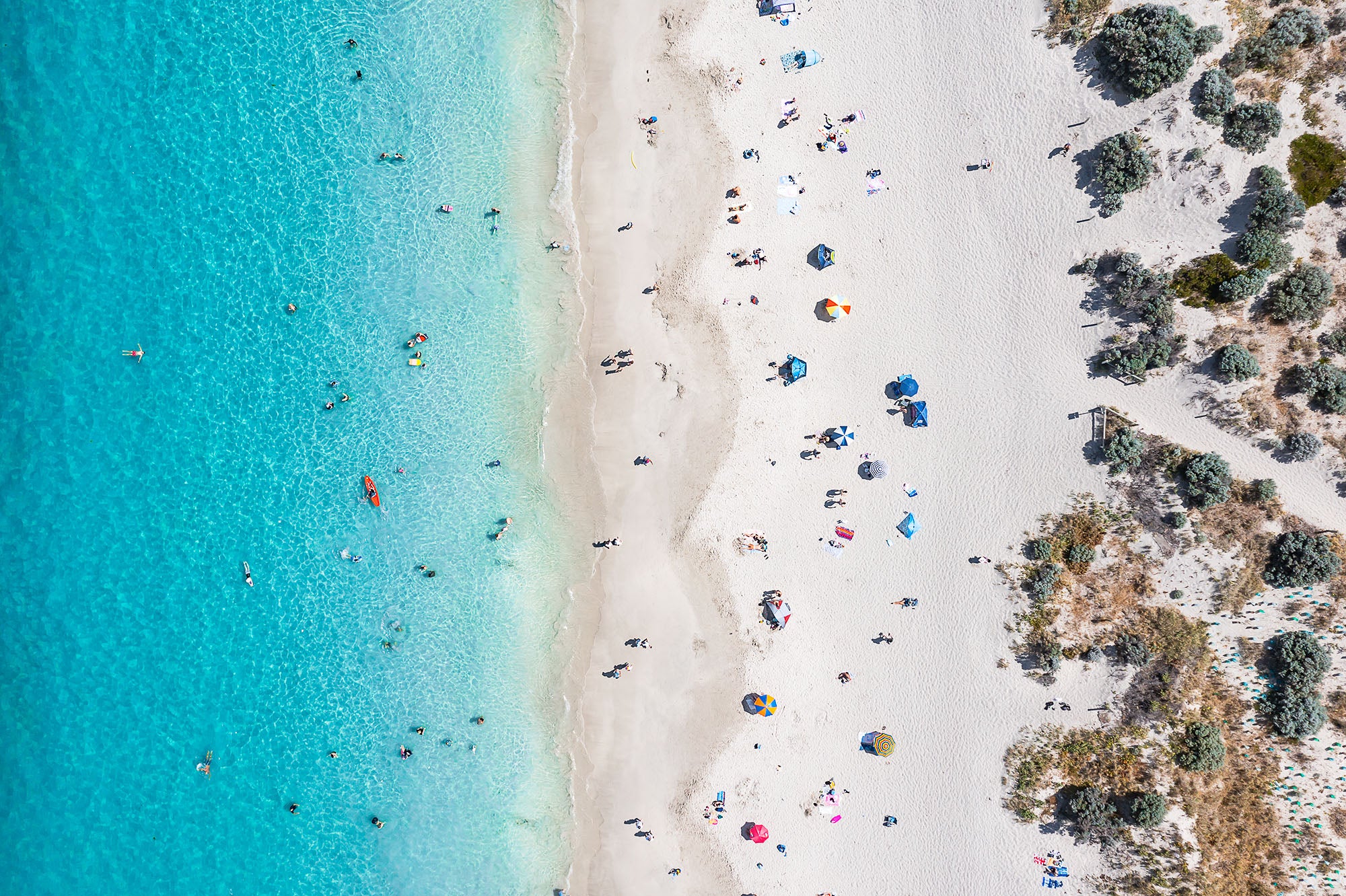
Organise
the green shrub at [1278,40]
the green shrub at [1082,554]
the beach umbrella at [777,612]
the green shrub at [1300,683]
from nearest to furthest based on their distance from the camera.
Answer: the green shrub at [1278,40]
the green shrub at [1300,683]
the green shrub at [1082,554]
the beach umbrella at [777,612]

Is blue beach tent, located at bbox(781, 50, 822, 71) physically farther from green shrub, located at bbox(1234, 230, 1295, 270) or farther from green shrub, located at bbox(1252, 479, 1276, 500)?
green shrub, located at bbox(1252, 479, 1276, 500)

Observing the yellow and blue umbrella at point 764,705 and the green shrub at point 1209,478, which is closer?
the green shrub at point 1209,478

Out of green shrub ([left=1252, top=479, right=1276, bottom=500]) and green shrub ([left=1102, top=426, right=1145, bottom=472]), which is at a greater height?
green shrub ([left=1102, top=426, right=1145, bottom=472])

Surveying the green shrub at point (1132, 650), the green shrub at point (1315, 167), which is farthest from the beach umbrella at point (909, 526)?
the green shrub at point (1315, 167)

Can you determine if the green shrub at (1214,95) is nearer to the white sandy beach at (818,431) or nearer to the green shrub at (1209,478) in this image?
the white sandy beach at (818,431)

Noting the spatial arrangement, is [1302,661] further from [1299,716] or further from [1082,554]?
[1082,554]

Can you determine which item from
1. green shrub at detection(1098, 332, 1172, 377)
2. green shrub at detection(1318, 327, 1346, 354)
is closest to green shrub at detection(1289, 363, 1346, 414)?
green shrub at detection(1318, 327, 1346, 354)

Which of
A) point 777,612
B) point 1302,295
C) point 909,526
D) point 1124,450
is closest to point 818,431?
point 909,526
